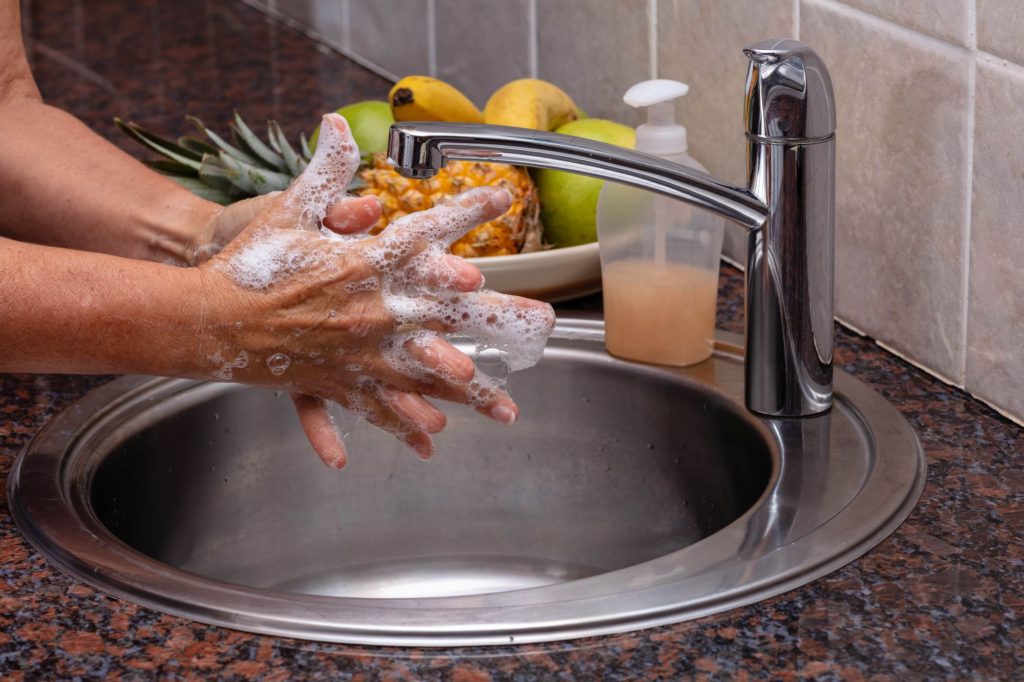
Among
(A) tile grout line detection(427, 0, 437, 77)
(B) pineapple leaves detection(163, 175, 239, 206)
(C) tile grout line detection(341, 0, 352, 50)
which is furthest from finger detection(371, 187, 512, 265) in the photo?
(C) tile grout line detection(341, 0, 352, 50)

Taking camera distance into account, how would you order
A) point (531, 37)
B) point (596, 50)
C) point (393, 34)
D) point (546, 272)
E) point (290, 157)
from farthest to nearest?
1. point (393, 34)
2. point (531, 37)
3. point (596, 50)
4. point (290, 157)
5. point (546, 272)

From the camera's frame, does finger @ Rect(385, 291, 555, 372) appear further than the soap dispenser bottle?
No

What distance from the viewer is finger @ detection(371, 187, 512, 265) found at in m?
0.88

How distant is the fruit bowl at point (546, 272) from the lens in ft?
3.87

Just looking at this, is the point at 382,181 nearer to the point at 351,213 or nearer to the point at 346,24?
the point at 351,213

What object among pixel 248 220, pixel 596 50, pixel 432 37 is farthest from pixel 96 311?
pixel 432 37

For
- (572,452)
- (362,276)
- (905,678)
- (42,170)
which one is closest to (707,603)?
(905,678)

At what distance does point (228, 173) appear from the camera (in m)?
1.27

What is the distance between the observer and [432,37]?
1.86 meters

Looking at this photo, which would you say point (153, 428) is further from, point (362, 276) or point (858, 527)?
point (858, 527)

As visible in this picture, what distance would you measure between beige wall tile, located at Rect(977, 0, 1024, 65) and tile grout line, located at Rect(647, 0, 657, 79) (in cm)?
46

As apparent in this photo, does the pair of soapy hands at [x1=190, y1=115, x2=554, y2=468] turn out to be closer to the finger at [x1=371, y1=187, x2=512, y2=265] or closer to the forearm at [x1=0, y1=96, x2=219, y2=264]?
the finger at [x1=371, y1=187, x2=512, y2=265]

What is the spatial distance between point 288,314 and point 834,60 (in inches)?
19.5

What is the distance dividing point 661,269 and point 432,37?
2.93 feet
